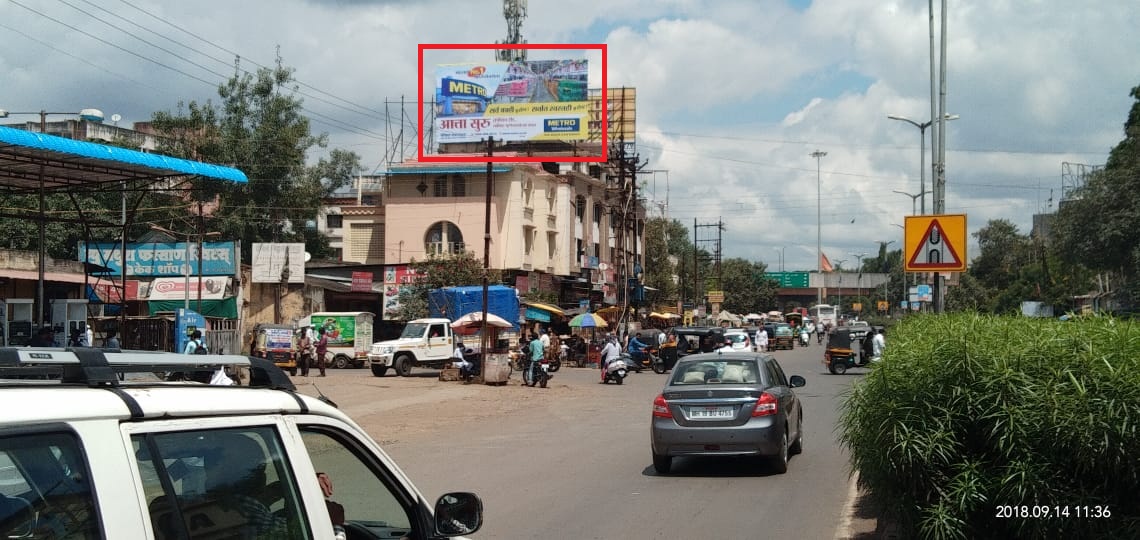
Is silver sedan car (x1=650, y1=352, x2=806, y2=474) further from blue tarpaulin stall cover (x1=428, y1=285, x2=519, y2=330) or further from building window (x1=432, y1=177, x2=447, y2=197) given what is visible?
building window (x1=432, y1=177, x2=447, y2=197)

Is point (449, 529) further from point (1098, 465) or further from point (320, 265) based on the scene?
point (320, 265)

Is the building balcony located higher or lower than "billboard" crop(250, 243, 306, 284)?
higher

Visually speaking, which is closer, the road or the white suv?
the white suv

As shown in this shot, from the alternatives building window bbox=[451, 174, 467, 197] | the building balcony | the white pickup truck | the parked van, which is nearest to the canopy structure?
the white pickup truck

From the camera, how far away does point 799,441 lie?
1469 centimetres

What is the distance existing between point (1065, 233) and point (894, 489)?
145ft

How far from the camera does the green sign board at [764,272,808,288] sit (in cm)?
13200

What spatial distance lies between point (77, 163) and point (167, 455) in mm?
18673

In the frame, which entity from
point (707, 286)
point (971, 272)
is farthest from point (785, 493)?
point (707, 286)

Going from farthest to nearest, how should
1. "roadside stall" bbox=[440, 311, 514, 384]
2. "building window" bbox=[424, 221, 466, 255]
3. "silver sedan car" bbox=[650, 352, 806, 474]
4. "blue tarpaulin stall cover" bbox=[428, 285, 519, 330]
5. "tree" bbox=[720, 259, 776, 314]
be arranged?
"tree" bbox=[720, 259, 776, 314] < "building window" bbox=[424, 221, 466, 255] < "blue tarpaulin stall cover" bbox=[428, 285, 519, 330] < "roadside stall" bbox=[440, 311, 514, 384] < "silver sedan car" bbox=[650, 352, 806, 474]

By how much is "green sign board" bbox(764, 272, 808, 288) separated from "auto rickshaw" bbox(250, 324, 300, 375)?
101 m

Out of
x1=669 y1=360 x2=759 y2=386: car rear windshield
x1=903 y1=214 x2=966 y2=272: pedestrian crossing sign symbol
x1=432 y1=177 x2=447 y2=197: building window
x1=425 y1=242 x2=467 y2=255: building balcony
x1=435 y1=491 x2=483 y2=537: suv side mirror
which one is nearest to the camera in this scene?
x1=435 y1=491 x2=483 y2=537: suv side mirror
